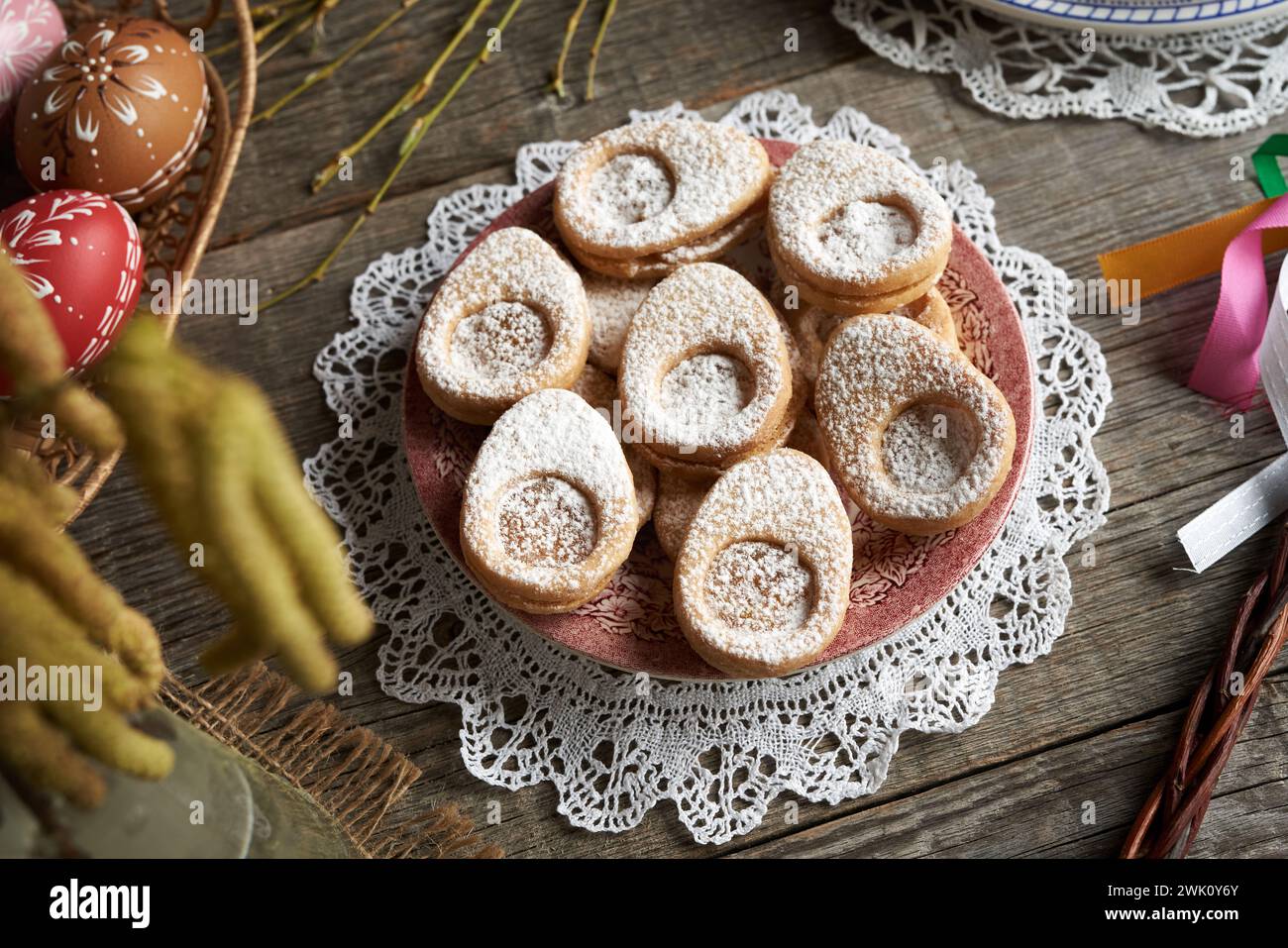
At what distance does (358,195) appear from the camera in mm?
1605

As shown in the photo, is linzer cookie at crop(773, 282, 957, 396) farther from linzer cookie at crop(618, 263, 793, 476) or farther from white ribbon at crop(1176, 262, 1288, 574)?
white ribbon at crop(1176, 262, 1288, 574)

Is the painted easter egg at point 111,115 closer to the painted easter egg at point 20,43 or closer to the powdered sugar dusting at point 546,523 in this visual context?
the painted easter egg at point 20,43

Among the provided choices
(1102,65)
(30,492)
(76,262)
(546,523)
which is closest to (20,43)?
(76,262)

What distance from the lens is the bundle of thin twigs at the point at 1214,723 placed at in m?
1.15

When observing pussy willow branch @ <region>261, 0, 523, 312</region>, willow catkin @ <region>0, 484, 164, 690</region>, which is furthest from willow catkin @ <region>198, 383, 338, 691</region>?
pussy willow branch @ <region>261, 0, 523, 312</region>

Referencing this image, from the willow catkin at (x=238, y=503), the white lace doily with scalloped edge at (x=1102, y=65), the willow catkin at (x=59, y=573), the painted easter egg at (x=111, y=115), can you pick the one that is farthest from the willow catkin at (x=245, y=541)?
the white lace doily with scalloped edge at (x=1102, y=65)

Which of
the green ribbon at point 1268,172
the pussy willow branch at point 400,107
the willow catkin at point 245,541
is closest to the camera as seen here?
the willow catkin at point 245,541

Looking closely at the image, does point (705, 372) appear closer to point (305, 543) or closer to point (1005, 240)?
point (1005, 240)

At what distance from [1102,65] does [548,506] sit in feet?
3.75

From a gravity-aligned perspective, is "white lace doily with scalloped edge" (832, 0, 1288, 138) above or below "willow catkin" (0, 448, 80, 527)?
below

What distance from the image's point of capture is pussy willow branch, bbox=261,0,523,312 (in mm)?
1541

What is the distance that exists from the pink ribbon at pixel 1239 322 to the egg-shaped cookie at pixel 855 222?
0.42m

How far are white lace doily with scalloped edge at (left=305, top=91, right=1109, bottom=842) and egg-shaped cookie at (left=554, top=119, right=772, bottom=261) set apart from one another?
1.24 ft
